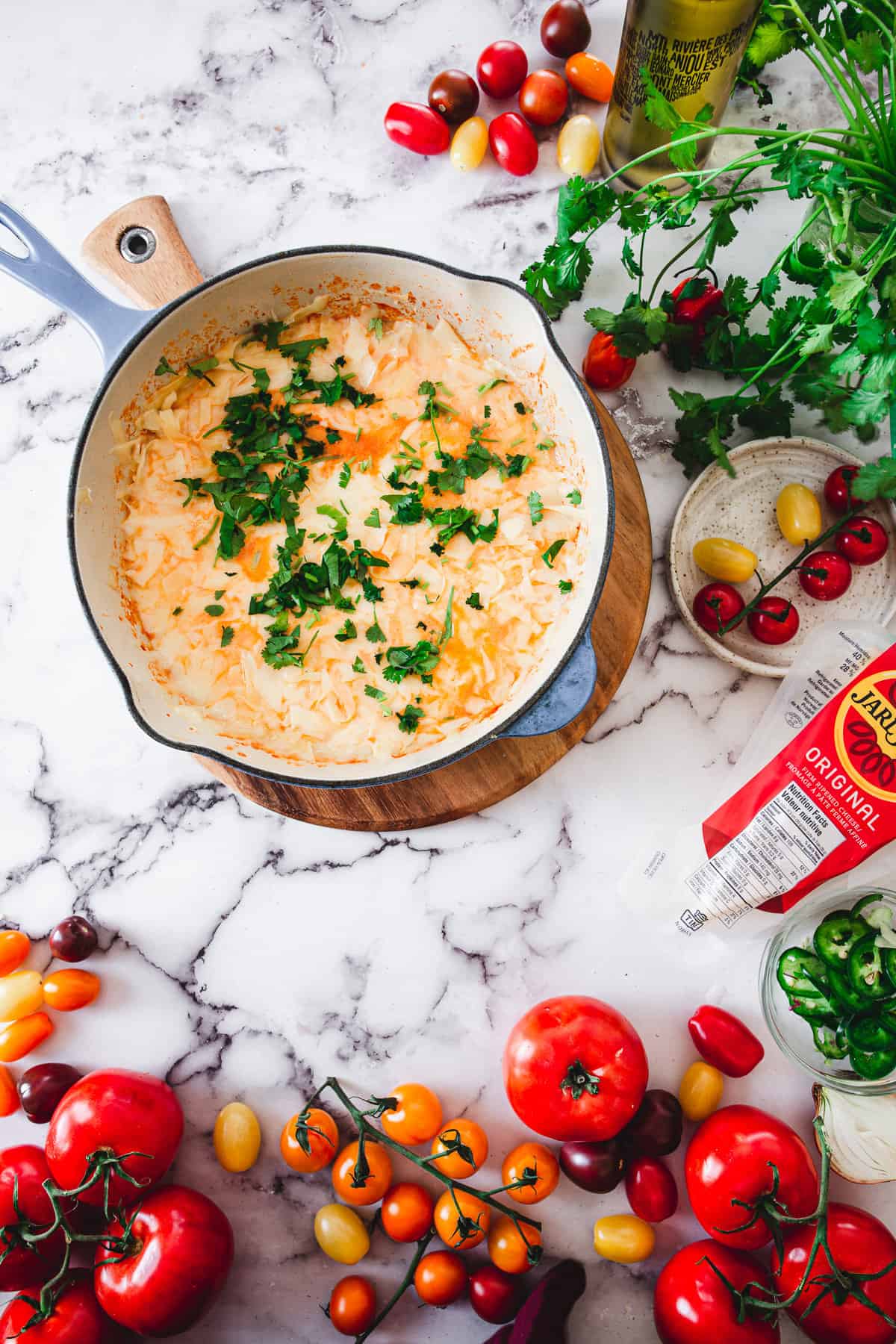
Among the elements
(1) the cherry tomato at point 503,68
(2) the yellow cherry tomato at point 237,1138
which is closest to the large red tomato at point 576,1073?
(2) the yellow cherry tomato at point 237,1138

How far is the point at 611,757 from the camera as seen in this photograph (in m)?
1.80

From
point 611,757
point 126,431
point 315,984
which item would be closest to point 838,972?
point 611,757

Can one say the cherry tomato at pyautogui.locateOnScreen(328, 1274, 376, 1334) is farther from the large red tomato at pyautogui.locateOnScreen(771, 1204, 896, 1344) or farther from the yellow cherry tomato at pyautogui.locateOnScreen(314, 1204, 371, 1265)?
the large red tomato at pyautogui.locateOnScreen(771, 1204, 896, 1344)

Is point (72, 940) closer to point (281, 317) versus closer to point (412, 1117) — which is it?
point (412, 1117)

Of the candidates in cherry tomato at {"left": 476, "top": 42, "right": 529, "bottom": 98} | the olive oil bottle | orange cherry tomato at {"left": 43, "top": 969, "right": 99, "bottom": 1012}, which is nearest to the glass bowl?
orange cherry tomato at {"left": 43, "top": 969, "right": 99, "bottom": 1012}

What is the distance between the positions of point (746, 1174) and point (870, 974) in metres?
0.40

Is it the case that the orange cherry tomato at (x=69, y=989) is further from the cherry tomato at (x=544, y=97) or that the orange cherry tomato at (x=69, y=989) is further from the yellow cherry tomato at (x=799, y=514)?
the cherry tomato at (x=544, y=97)

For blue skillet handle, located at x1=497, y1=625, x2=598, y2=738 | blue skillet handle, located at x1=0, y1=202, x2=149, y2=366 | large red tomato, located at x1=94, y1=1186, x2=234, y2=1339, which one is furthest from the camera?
blue skillet handle, located at x1=0, y1=202, x2=149, y2=366

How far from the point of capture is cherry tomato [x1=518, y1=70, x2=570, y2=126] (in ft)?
6.09

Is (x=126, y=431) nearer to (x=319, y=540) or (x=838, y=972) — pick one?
(x=319, y=540)

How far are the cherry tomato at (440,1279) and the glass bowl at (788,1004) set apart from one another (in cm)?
70

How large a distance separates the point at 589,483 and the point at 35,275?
41.4 inches

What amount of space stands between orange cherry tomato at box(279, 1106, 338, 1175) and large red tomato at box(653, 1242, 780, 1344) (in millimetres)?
626

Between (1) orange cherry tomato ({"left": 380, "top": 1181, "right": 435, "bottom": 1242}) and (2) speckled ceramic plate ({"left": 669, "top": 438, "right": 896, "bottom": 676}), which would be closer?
(1) orange cherry tomato ({"left": 380, "top": 1181, "right": 435, "bottom": 1242})
